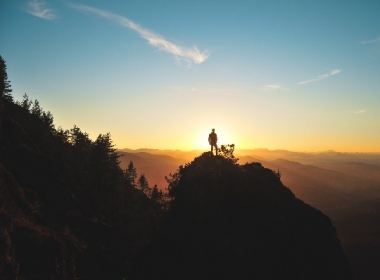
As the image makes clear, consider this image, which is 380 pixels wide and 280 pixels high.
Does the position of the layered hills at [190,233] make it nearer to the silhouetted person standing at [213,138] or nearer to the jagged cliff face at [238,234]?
the jagged cliff face at [238,234]

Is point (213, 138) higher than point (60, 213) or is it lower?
higher

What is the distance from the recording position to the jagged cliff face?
20.8 m

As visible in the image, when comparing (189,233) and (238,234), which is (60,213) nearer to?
(189,233)

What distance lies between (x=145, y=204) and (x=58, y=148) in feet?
93.4

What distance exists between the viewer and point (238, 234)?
2270 centimetres

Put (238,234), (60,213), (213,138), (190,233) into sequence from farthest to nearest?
1. (60,213)
2. (213,138)
3. (238,234)
4. (190,233)

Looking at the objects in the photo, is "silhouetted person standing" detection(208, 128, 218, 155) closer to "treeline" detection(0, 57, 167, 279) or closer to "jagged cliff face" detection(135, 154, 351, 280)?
"jagged cliff face" detection(135, 154, 351, 280)

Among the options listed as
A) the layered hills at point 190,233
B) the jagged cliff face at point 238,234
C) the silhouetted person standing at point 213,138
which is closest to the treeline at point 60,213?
the layered hills at point 190,233

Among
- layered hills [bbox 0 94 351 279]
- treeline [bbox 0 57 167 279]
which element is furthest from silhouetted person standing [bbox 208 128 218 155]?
treeline [bbox 0 57 167 279]

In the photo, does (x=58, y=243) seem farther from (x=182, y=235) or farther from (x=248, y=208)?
(x=248, y=208)

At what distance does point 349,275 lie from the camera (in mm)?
25297

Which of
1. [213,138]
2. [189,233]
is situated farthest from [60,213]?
[213,138]

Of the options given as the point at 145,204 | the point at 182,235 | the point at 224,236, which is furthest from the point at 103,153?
the point at 145,204

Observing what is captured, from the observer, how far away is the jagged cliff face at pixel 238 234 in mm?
20844
